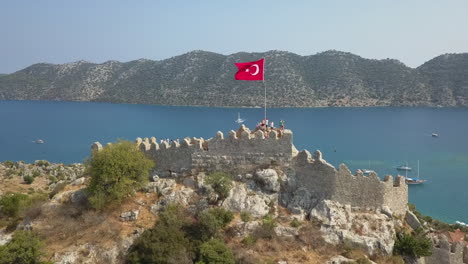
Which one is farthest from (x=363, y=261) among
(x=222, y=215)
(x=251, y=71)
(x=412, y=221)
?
(x=251, y=71)

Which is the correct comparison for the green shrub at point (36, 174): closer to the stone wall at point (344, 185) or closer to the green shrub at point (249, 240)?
the green shrub at point (249, 240)

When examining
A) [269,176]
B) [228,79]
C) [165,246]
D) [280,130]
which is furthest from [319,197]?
[228,79]

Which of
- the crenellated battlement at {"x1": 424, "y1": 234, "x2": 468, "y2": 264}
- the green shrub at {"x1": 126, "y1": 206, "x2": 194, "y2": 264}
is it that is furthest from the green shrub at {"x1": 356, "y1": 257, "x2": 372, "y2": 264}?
the green shrub at {"x1": 126, "y1": 206, "x2": 194, "y2": 264}

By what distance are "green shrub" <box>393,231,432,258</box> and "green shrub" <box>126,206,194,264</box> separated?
11077mm

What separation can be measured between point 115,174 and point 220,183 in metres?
6.00

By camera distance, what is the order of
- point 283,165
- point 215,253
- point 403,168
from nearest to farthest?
point 215,253, point 283,165, point 403,168

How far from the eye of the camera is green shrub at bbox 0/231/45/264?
19141mm

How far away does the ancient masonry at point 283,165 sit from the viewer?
21.6 meters

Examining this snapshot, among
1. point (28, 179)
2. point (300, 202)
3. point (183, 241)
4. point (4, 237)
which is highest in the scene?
point (300, 202)

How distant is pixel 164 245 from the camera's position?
62.2 feet

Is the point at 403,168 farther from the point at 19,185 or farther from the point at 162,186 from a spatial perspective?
the point at 19,185

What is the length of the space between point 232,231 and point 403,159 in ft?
221

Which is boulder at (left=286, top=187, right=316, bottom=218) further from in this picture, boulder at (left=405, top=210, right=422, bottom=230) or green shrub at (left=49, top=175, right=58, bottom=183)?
green shrub at (left=49, top=175, right=58, bottom=183)

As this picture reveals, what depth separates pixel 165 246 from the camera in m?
18.9
